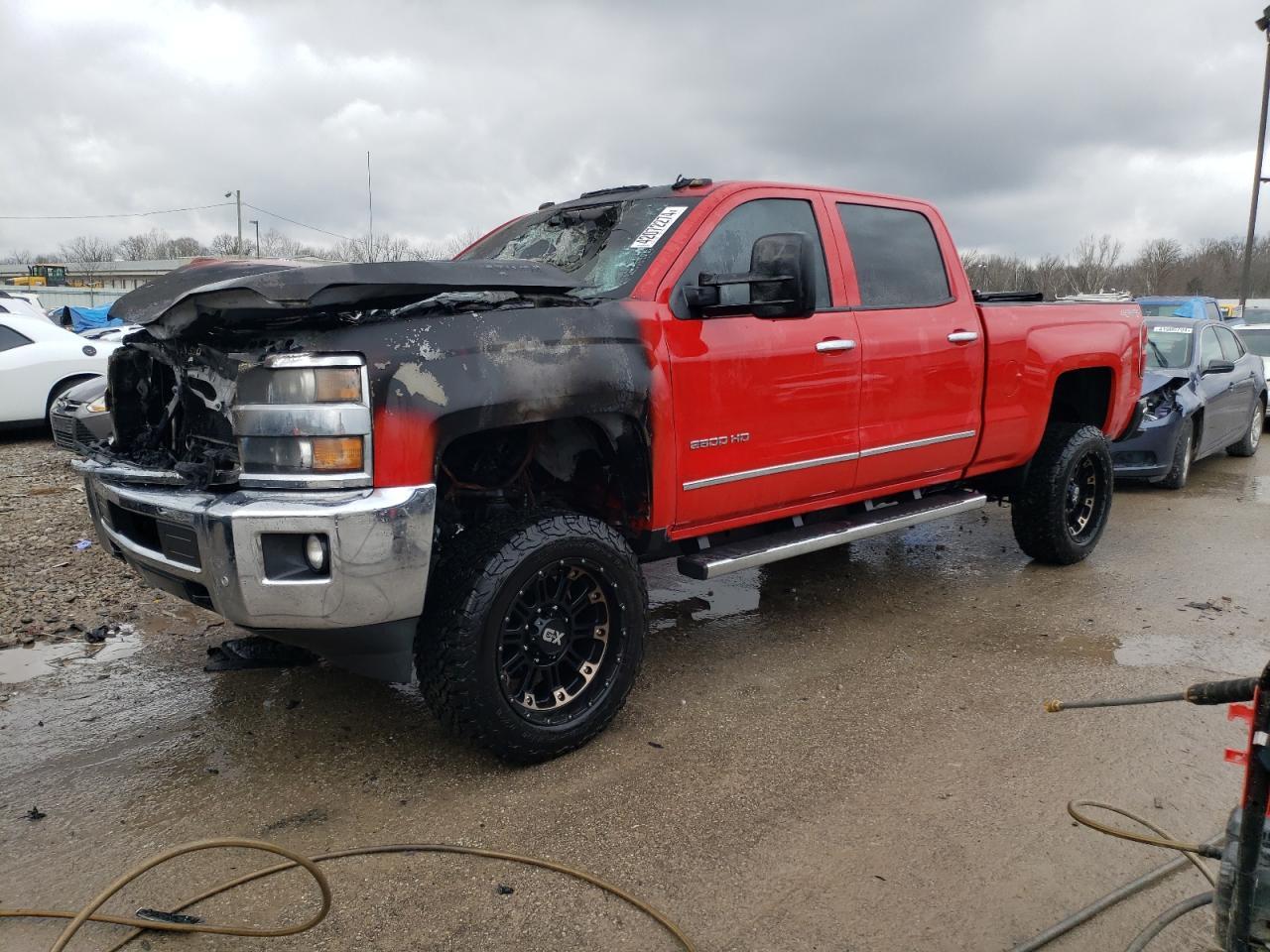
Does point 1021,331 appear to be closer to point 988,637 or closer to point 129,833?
point 988,637

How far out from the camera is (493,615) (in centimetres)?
315

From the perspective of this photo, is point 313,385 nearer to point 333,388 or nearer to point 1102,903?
point 333,388

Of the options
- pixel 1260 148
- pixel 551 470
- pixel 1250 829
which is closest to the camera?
pixel 1250 829

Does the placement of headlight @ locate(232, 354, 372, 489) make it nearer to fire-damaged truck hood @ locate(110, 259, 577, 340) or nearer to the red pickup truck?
the red pickup truck

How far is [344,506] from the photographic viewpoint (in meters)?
2.85

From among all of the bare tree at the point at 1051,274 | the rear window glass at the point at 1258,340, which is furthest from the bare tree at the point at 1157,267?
the rear window glass at the point at 1258,340

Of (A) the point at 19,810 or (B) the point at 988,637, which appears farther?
(B) the point at 988,637

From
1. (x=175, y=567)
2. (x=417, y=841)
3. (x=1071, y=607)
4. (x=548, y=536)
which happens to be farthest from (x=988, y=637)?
(x=175, y=567)

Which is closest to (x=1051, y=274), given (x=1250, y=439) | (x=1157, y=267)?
(x=1157, y=267)

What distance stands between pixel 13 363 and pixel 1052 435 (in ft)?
33.0

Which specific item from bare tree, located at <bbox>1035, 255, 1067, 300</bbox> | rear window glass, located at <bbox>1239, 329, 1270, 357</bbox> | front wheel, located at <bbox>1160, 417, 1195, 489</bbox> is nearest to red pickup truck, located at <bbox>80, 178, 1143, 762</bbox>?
front wheel, located at <bbox>1160, 417, 1195, 489</bbox>

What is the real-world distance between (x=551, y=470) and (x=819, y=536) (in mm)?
1340

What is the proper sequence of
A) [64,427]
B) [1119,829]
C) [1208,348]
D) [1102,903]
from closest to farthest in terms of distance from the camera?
[1102,903] < [1119,829] < [64,427] < [1208,348]

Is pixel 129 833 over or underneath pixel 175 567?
underneath
